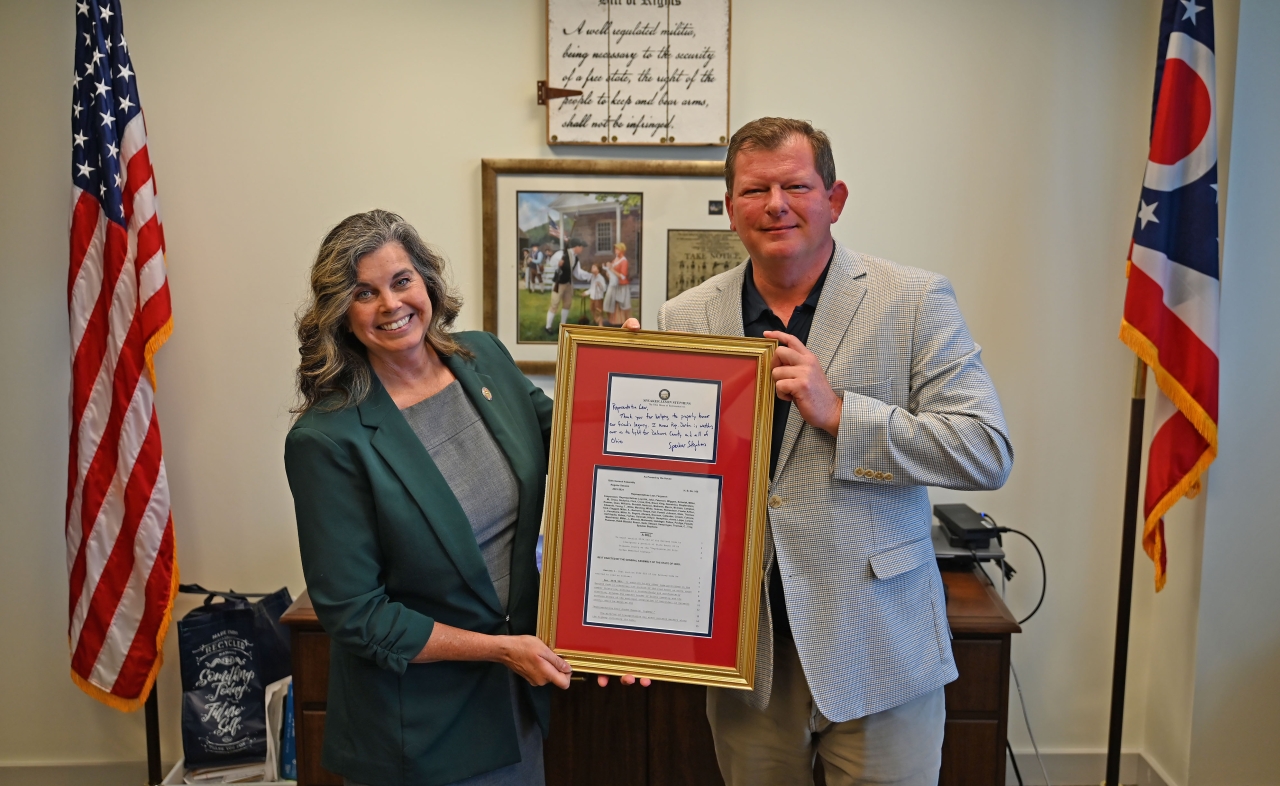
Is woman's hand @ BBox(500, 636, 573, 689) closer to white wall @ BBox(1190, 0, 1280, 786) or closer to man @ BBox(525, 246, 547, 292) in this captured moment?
man @ BBox(525, 246, 547, 292)

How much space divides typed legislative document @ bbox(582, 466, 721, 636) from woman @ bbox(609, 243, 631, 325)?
4.19ft

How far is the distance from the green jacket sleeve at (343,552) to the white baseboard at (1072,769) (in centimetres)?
234

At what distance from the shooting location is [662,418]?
152 cm

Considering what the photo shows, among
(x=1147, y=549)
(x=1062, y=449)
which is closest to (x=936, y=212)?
(x=1062, y=449)

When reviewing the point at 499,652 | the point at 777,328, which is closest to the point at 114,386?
the point at 499,652

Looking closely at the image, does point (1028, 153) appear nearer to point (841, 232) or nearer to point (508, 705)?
point (841, 232)

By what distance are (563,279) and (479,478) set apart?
131 cm

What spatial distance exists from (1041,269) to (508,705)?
6.90 feet

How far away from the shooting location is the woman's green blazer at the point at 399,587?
142cm

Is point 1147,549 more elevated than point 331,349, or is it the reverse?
point 331,349

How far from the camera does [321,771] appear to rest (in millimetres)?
2408

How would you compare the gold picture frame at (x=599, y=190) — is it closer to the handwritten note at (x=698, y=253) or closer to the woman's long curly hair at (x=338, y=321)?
the handwritten note at (x=698, y=253)

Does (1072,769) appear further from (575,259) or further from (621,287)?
(575,259)

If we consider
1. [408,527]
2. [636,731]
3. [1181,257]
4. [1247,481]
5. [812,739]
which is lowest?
[636,731]
